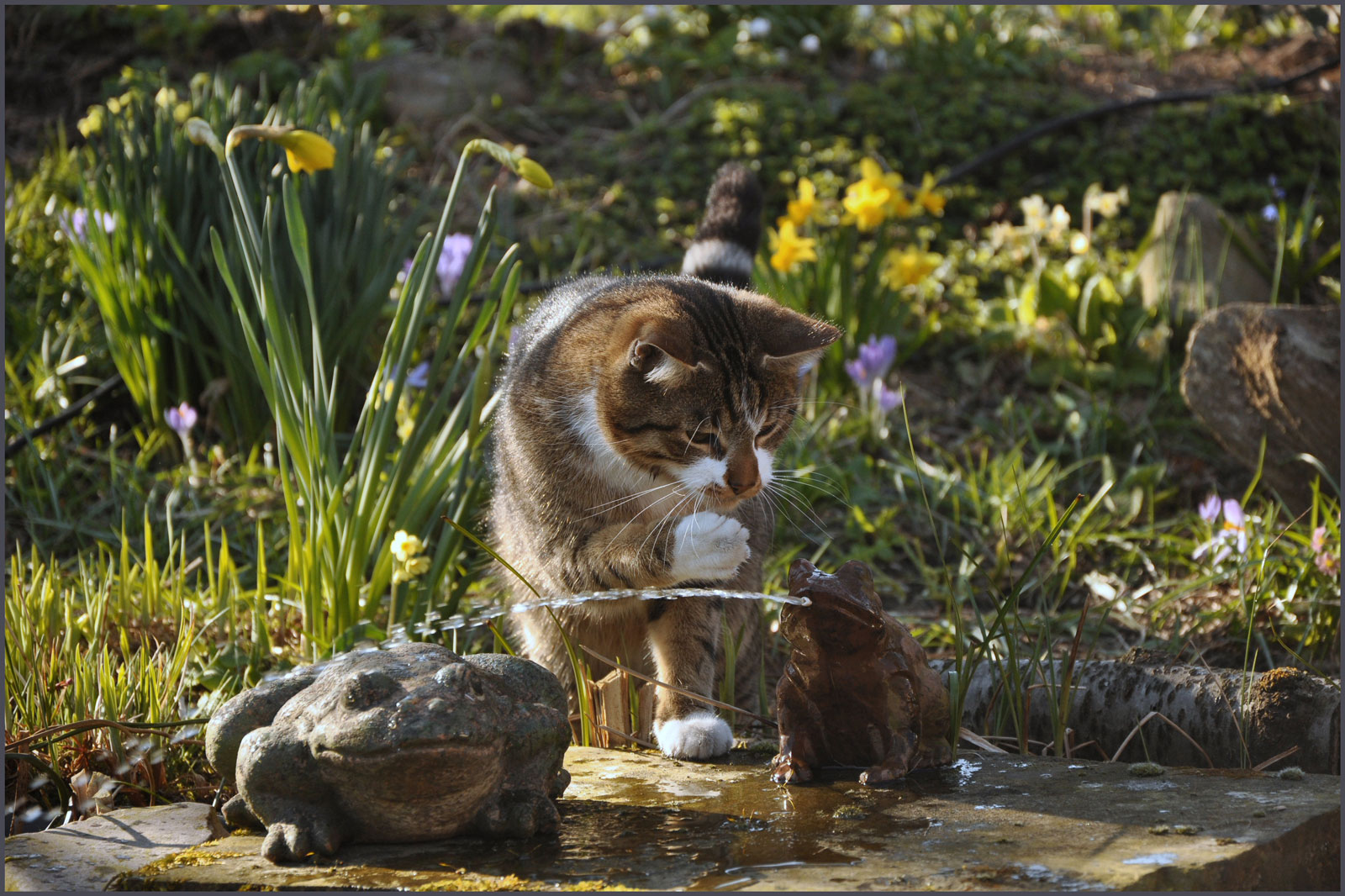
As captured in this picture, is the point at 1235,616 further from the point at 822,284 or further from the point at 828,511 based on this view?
the point at 822,284

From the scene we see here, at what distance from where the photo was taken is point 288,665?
2689mm

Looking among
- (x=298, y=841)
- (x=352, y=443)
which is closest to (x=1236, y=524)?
(x=352, y=443)

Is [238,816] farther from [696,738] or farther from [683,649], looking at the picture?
[683,649]

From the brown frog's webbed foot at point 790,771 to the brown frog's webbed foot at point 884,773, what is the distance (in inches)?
3.9

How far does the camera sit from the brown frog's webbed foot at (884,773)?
196cm

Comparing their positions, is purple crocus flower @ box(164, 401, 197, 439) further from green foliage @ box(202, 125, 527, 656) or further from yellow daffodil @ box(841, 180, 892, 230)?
yellow daffodil @ box(841, 180, 892, 230)

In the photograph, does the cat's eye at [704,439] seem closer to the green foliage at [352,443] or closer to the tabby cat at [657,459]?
the tabby cat at [657,459]

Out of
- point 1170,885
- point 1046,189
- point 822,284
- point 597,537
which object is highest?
point 1046,189

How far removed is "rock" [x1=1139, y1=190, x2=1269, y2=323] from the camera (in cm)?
495

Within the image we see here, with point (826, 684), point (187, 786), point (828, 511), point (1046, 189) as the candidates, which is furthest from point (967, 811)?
point (1046, 189)

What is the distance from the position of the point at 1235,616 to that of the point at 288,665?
266 centimetres

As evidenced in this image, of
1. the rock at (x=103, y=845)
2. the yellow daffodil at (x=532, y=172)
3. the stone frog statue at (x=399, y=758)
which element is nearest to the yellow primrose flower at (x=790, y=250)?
the yellow daffodil at (x=532, y=172)

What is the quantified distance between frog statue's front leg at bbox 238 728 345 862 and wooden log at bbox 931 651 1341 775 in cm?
134

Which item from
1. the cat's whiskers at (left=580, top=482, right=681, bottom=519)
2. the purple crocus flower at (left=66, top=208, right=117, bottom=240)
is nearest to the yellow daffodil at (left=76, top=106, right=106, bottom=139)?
the purple crocus flower at (left=66, top=208, right=117, bottom=240)
